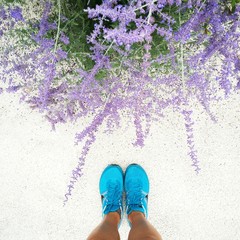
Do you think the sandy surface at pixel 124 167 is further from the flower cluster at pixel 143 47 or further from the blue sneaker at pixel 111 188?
the flower cluster at pixel 143 47

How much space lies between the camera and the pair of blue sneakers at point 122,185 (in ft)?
6.72

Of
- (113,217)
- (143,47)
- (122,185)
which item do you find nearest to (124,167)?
(122,185)

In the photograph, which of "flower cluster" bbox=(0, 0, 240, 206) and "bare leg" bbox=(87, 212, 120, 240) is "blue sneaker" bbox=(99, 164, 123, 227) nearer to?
"bare leg" bbox=(87, 212, 120, 240)

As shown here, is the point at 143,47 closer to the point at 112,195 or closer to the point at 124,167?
the point at 124,167

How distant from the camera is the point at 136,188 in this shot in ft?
6.89

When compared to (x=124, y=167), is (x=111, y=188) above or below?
below

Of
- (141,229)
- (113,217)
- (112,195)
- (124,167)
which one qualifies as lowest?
(141,229)

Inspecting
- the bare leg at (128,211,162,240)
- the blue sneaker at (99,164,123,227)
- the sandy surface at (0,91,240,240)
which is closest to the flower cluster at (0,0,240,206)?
the sandy surface at (0,91,240,240)

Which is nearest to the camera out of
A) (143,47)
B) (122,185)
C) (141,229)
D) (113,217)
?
(143,47)

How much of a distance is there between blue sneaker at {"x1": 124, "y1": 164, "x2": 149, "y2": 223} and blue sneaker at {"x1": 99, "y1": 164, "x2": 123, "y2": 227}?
2.2 inches

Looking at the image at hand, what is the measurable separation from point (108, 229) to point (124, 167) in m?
0.39

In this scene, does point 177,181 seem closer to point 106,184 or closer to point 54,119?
point 106,184

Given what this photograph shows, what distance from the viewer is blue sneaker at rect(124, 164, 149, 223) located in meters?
2.05

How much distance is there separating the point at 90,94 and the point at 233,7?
692mm
